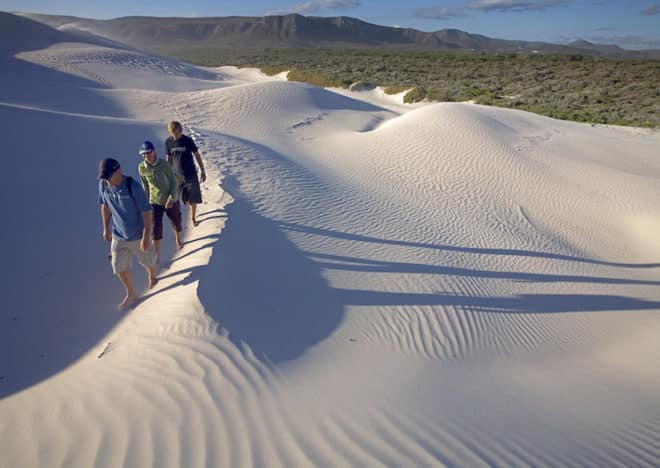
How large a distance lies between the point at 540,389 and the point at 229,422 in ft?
8.41

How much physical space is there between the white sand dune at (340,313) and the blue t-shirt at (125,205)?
2.69ft

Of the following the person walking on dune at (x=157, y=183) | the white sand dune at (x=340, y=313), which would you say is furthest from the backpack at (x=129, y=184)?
the white sand dune at (x=340, y=313)

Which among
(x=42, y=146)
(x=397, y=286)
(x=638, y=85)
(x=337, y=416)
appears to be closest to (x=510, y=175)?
(x=397, y=286)

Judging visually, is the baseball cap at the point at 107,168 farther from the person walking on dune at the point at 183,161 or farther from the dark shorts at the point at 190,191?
the dark shorts at the point at 190,191

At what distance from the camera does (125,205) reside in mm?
4020

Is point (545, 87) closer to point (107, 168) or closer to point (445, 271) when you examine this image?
point (445, 271)

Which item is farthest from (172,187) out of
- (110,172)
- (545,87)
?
(545,87)

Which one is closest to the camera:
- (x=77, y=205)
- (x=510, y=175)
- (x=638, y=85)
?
(x=77, y=205)

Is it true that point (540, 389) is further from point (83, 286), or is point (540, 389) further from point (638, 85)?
point (638, 85)

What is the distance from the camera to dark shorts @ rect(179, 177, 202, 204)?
570cm

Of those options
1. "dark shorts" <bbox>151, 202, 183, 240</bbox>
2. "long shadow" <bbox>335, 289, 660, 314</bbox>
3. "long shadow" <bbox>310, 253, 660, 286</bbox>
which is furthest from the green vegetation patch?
"dark shorts" <bbox>151, 202, 183, 240</bbox>

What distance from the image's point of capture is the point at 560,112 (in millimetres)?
19234

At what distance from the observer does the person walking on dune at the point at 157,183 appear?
15.1 feet

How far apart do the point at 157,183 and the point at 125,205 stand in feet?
2.70
